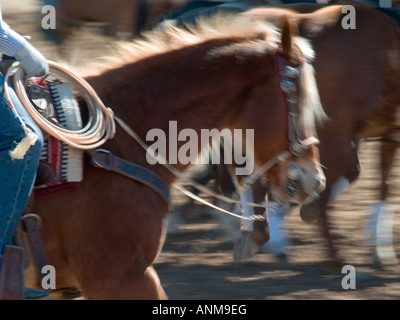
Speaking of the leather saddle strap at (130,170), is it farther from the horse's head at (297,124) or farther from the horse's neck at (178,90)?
the horse's head at (297,124)

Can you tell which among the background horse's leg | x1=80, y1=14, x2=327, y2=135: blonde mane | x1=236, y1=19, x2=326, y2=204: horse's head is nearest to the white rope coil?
x1=80, y1=14, x2=327, y2=135: blonde mane

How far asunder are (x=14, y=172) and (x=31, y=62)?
43 cm

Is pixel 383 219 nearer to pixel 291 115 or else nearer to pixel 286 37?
pixel 291 115

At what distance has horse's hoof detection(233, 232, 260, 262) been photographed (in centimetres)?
481

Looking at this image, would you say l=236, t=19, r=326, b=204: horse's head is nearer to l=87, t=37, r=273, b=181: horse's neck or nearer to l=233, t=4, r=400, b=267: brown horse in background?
l=87, t=37, r=273, b=181: horse's neck

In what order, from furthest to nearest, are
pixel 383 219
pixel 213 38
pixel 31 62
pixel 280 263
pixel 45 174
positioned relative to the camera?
1. pixel 383 219
2. pixel 280 263
3. pixel 213 38
4. pixel 45 174
5. pixel 31 62

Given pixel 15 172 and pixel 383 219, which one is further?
pixel 383 219

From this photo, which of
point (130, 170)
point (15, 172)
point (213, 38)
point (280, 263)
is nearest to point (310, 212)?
point (280, 263)

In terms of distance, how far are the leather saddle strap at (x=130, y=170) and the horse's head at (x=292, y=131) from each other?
0.44 metres

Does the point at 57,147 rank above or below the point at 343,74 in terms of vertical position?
below

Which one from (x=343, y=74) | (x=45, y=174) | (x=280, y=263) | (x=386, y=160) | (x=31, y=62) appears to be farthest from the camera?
(x=386, y=160)

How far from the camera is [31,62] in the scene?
102 inches

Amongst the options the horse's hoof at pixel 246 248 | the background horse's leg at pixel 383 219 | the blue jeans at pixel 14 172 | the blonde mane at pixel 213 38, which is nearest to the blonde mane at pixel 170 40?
the blonde mane at pixel 213 38

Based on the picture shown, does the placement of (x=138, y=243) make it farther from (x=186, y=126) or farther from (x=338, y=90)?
(x=338, y=90)
